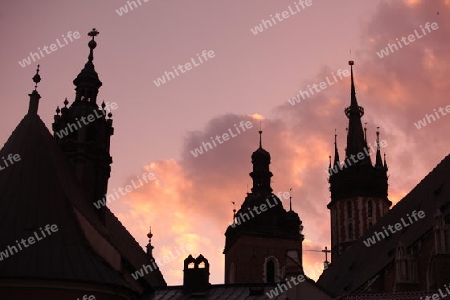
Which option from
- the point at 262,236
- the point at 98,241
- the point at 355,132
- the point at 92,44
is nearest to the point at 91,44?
the point at 92,44

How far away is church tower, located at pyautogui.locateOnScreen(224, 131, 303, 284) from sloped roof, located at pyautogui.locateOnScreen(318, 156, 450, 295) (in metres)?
11.0

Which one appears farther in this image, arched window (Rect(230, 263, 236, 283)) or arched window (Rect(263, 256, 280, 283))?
arched window (Rect(230, 263, 236, 283))

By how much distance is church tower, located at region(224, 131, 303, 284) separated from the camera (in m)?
59.1

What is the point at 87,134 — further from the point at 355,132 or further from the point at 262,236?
the point at 355,132

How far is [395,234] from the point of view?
40.1 metres

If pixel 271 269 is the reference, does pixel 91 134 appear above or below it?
above

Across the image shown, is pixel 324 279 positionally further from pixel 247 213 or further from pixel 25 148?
pixel 25 148

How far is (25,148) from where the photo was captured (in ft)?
102

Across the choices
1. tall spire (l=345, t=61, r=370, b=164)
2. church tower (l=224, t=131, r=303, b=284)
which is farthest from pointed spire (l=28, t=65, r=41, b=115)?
tall spire (l=345, t=61, r=370, b=164)

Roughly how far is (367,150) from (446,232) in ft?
103

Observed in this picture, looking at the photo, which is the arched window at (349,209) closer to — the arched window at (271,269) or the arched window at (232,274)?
the arched window at (271,269)

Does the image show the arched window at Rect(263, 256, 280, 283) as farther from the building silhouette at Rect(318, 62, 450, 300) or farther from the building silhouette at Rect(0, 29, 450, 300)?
the building silhouette at Rect(0, 29, 450, 300)

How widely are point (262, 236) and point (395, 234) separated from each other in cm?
2046

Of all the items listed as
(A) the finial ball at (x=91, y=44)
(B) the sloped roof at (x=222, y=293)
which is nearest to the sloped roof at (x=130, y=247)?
(B) the sloped roof at (x=222, y=293)
